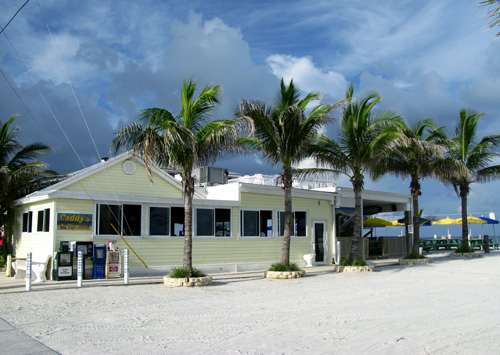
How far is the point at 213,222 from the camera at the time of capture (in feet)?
61.9

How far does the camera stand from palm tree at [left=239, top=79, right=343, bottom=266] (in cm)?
1659

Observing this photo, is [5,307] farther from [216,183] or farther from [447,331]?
[216,183]

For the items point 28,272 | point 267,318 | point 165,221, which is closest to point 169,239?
point 165,221

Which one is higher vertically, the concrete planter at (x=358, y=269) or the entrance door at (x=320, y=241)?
the entrance door at (x=320, y=241)

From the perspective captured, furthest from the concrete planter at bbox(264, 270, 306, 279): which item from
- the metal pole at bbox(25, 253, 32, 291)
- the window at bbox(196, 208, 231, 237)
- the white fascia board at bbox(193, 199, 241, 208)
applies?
the metal pole at bbox(25, 253, 32, 291)

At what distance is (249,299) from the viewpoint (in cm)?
1166

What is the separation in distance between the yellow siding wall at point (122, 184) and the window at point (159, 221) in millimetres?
1126

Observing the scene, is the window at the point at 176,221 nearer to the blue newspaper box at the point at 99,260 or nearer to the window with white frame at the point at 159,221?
the window with white frame at the point at 159,221

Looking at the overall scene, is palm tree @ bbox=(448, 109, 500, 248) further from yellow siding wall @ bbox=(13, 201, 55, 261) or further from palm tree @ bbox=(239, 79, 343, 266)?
yellow siding wall @ bbox=(13, 201, 55, 261)

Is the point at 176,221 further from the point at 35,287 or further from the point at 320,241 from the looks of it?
the point at 320,241

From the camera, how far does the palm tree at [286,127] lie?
16589mm

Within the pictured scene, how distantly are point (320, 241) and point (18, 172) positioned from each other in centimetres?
1345

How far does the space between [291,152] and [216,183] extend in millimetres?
5501

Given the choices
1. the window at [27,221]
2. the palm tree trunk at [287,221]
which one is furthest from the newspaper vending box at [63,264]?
the palm tree trunk at [287,221]
